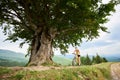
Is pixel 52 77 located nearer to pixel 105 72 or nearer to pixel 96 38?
pixel 105 72

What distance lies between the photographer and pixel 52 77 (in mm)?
18000

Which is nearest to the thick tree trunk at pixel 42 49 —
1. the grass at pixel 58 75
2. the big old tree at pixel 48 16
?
the big old tree at pixel 48 16

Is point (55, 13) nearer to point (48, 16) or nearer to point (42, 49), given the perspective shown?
point (48, 16)

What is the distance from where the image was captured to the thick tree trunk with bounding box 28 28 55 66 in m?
31.4

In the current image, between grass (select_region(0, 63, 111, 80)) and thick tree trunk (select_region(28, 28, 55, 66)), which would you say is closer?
grass (select_region(0, 63, 111, 80))

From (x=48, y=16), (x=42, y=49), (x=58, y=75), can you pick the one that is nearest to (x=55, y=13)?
(x=48, y=16)

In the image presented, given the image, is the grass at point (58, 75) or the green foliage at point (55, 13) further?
the green foliage at point (55, 13)

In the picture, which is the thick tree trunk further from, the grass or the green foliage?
the grass

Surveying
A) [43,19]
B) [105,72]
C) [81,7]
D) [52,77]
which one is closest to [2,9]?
[43,19]

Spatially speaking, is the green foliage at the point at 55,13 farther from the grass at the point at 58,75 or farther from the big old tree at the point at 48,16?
the grass at the point at 58,75

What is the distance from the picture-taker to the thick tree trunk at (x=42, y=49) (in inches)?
1234

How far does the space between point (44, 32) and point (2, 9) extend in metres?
5.92

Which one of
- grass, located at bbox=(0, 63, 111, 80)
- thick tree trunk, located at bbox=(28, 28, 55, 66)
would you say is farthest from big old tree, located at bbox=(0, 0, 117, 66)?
grass, located at bbox=(0, 63, 111, 80)

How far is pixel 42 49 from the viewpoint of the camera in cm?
3200
